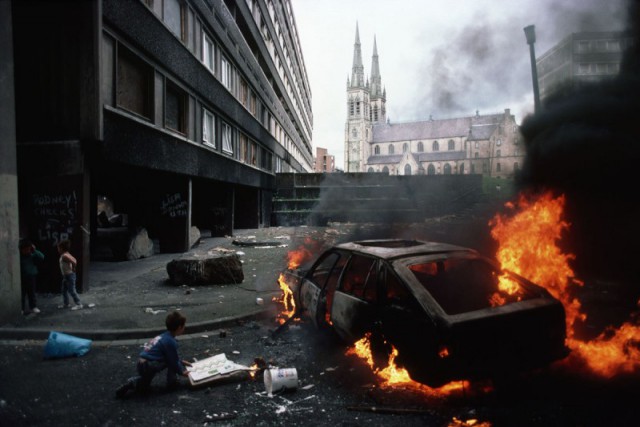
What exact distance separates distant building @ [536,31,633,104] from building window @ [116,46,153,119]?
31.9ft

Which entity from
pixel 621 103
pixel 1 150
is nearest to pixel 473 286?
pixel 621 103

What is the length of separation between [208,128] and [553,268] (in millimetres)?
13137

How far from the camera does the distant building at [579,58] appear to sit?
313 inches

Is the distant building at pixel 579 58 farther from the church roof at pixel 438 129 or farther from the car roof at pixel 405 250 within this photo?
the church roof at pixel 438 129

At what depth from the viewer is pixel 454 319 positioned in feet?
10.9

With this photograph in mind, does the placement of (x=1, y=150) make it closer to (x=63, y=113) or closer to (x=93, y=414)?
(x=63, y=113)

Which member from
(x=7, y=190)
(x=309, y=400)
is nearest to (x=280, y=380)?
(x=309, y=400)

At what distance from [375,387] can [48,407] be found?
3110 mm

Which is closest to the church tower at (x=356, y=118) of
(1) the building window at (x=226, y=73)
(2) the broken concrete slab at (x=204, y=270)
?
(1) the building window at (x=226, y=73)

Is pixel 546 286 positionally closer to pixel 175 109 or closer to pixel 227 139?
pixel 175 109

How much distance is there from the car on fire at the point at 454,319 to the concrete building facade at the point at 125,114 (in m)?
6.20

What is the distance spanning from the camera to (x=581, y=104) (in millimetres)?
8062

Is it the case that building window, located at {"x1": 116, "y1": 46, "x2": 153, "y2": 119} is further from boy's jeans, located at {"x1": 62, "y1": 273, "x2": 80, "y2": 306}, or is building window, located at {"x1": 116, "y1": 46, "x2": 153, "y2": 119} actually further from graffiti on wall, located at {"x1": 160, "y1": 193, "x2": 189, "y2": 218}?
boy's jeans, located at {"x1": 62, "y1": 273, "x2": 80, "y2": 306}

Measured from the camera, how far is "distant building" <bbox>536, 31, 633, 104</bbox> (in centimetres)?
794
